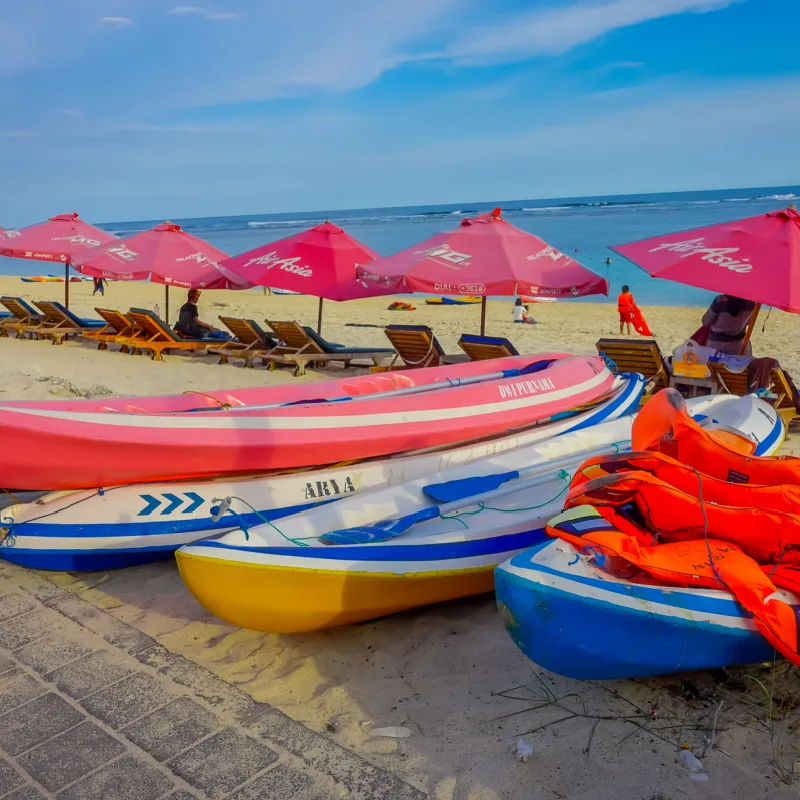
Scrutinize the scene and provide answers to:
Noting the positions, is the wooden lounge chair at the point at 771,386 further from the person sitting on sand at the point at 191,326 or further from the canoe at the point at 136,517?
the person sitting on sand at the point at 191,326

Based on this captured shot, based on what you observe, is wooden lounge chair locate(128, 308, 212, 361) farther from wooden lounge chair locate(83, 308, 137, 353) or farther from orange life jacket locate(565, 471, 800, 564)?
orange life jacket locate(565, 471, 800, 564)

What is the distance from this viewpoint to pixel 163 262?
33.8 feet

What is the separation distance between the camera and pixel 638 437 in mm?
3707

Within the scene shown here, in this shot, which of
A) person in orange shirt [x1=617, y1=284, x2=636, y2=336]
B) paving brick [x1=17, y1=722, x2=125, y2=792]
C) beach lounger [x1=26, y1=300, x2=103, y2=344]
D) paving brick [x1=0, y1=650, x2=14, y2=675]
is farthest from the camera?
person in orange shirt [x1=617, y1=284, x2=636, y2=336]

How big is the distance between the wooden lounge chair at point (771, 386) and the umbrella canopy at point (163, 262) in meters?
5.61

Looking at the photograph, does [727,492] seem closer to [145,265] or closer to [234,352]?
[234,352]

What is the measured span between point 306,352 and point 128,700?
6.86 metres

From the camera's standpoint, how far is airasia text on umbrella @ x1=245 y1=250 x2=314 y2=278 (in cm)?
895

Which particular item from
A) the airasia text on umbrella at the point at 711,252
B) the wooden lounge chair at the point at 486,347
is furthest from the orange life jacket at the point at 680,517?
the wooden lounge chair at the point at 486,347

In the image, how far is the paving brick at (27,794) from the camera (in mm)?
2555

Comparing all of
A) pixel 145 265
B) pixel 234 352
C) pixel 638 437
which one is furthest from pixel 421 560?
pixel 145 265

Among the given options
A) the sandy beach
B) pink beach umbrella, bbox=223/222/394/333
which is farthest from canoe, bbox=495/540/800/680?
pink beach umbrella, bbox=223/222/394/333

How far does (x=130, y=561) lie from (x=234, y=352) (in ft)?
19.5

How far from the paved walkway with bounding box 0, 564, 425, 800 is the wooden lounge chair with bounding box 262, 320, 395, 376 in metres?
6.15
